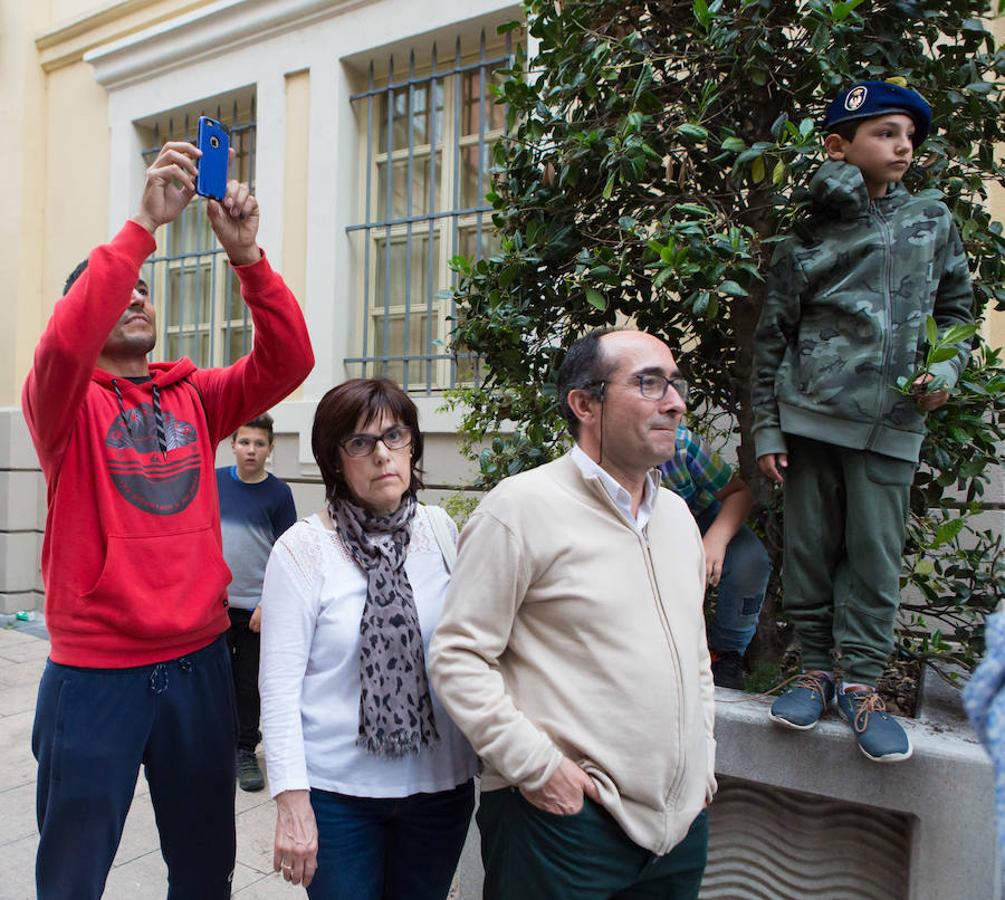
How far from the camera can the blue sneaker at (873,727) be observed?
2.07 meters

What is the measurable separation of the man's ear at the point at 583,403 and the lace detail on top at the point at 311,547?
47cm

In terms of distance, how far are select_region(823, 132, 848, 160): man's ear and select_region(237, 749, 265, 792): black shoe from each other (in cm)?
358

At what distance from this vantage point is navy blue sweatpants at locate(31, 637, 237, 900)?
1.90 metres

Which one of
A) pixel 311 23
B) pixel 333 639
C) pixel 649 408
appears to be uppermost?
pixel 311 23

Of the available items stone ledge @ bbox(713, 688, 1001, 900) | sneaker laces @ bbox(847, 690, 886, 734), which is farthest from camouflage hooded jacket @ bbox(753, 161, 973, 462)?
stone ledge @ bbox(713, 688, 1001, 900)

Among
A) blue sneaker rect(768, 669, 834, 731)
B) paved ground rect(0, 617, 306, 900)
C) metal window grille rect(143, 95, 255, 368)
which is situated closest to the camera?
blue sneaker rect(768, 669, 834, 731)

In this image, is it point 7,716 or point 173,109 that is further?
point 173,109

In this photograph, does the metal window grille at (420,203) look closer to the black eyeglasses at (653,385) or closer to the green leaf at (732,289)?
the green leaf at (732,289)

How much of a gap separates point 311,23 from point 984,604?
19.1ft

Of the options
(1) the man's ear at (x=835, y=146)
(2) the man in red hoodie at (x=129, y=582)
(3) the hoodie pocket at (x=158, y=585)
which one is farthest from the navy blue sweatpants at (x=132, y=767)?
(1) the man's ear at (x=835, y=146)

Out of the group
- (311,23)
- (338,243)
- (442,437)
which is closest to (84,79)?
(311,23)

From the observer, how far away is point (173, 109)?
22.7ft

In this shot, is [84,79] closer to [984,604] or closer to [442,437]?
[442,437]

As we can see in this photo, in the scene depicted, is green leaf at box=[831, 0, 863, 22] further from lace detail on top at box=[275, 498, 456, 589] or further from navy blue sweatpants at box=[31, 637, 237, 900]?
navy blue sweatpants at box=[31, 637, 237, 900]
